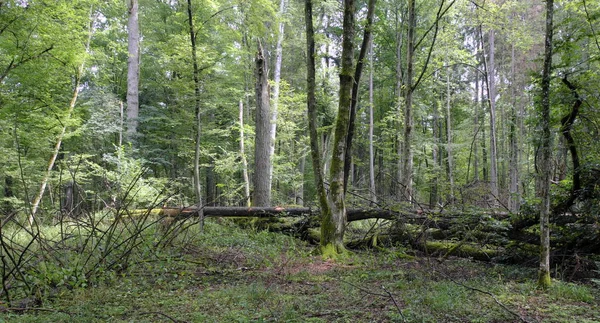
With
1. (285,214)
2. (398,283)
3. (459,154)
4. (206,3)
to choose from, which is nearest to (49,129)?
(206,3)

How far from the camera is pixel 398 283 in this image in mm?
5430

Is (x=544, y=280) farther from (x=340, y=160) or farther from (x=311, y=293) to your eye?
(x=340, y=160)

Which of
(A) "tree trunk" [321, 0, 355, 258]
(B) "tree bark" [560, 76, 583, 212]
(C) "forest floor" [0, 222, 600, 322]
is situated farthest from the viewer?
(A) "tree trunk" [321, 0, 355, 258]

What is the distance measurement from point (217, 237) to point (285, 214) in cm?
207

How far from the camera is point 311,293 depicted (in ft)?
16.8

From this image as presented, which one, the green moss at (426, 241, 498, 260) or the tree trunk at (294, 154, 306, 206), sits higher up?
the tree trunk at (294, 154, 306, 206)

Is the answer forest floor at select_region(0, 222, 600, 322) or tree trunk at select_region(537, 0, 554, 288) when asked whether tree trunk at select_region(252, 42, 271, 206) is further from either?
tree trunk at select_region(537, 0, 554, 288)

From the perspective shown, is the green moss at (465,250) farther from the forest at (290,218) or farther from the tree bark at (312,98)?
the tree bark at (312,98)

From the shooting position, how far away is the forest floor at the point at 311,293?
3.98m

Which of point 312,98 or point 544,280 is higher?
point 312,98

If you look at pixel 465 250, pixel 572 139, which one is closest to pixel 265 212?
pixel 465 250

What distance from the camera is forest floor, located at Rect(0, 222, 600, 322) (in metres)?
3.98

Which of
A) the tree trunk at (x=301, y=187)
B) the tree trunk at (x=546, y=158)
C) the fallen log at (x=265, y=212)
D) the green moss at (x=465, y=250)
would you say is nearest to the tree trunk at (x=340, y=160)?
the fallen log at (x=265, y=212)

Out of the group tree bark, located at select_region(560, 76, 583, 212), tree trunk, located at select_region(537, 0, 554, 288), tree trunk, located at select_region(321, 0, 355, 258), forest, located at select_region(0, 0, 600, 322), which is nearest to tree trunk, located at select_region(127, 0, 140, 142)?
forest, located at select_region(0, 0, 600, 322)
